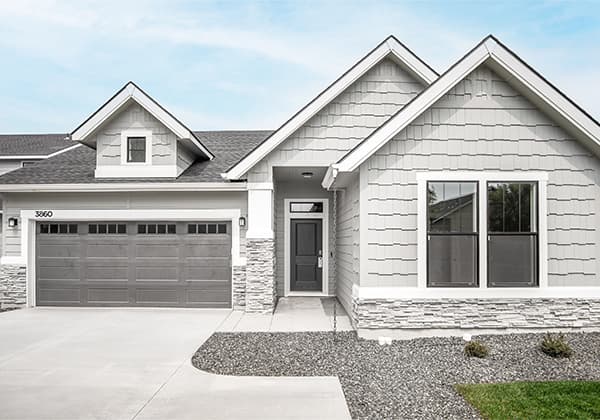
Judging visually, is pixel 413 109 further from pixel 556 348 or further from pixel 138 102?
pixel 138 102

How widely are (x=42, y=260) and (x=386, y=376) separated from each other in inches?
370

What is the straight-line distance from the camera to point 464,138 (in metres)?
8.30

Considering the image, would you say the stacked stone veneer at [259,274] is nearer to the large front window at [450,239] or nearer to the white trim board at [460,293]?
the white trim board at [460,293]

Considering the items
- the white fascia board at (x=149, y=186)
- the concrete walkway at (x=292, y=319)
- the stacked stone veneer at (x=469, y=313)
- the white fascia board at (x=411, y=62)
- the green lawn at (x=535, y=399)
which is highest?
the white fascia board at (x=411, y=62)

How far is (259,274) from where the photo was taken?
10539 millimetres

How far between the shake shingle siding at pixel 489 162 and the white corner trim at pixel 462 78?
0.32 metres

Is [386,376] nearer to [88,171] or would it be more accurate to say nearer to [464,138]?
[464,138]

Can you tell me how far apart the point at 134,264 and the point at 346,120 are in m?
6.04

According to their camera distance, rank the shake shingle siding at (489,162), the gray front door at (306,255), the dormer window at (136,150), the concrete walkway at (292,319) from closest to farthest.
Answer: the shake shingle siding at (489,162) → the concrete walkway at (292,319) → the dormer window at (136,150) → the gray front door at (306,255)

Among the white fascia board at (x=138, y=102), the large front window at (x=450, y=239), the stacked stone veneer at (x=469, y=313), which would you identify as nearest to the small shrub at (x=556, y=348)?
the stacked stone veneer at (x=469, y=313)

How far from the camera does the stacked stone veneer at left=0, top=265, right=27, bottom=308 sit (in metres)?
11.8

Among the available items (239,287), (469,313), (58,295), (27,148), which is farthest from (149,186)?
(27,148)

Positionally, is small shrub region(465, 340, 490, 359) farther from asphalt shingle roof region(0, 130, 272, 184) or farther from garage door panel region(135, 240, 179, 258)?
garage door panel region(135, 240, 179, 258)

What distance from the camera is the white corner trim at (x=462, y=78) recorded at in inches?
310
